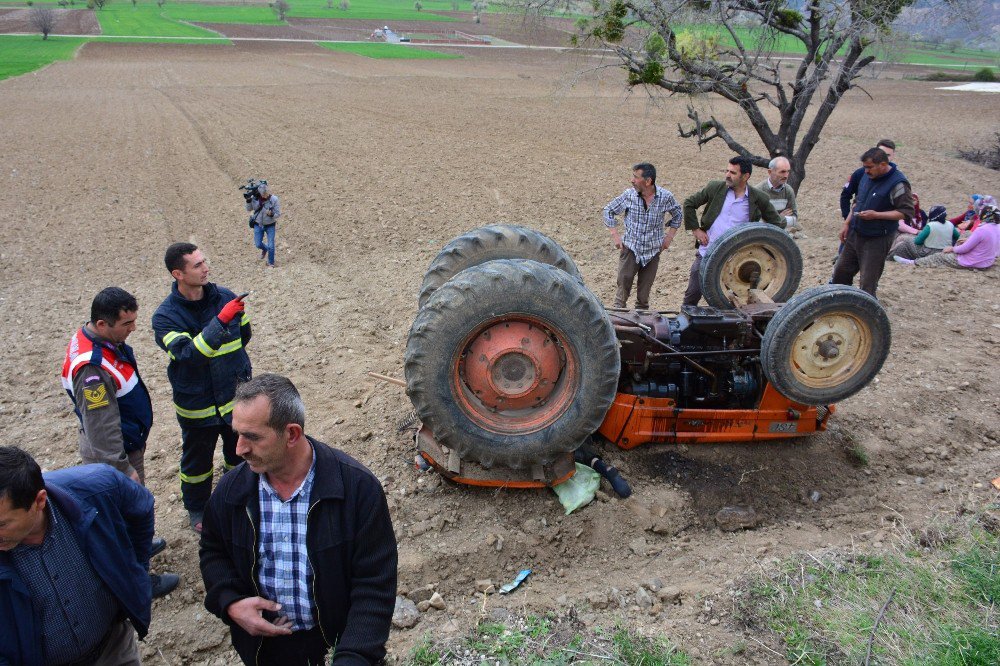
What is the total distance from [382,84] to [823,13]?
73.2ft

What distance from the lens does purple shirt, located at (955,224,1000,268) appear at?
8195 mm

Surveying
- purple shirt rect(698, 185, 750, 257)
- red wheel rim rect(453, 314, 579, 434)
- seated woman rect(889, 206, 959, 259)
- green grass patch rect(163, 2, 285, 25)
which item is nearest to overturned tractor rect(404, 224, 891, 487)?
red wheel rim rect(453, 314, 579, 434)

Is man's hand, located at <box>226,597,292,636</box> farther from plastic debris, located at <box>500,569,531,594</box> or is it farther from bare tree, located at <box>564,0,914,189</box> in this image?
bare tree, located at <box>564,0,914,189</box>

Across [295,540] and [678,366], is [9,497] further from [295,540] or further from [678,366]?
[678,366]

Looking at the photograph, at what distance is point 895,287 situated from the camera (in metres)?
7.84

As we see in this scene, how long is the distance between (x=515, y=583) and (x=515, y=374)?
1238 mm

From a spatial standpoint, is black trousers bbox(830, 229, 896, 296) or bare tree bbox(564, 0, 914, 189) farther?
bare tree bbox(564, 0, 914, 189)

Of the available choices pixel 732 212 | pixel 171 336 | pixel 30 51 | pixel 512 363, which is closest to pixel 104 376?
pixel 171 336

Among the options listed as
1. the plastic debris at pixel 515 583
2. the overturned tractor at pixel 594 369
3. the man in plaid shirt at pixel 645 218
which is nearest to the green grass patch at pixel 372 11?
the man in plaid shirt at pixel 645 218

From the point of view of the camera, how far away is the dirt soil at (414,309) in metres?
4.06

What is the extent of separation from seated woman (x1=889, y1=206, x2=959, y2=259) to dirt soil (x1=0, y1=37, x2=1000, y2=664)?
31.9 inches

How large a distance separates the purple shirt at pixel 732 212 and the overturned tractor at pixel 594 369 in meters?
1.49

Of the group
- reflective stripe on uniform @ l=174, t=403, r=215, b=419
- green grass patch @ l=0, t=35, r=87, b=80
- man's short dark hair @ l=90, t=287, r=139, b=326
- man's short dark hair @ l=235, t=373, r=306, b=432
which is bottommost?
reflective stripe on uniform @ l=174, t=403, r=215, b=419

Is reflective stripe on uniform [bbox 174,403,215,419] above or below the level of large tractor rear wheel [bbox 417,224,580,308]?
below
